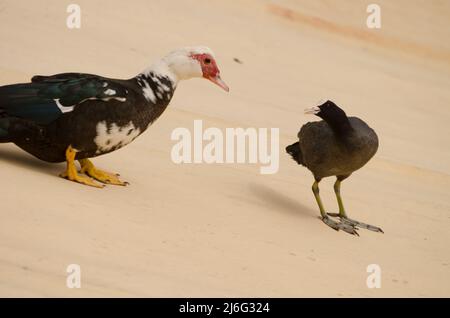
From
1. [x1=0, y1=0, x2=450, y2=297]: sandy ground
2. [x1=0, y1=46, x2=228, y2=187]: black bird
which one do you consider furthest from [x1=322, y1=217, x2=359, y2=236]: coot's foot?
[x1=0, y1=46, x2=228, y2=187]: black bird

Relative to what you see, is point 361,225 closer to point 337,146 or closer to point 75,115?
point 337,146

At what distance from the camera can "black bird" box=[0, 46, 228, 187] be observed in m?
5.62

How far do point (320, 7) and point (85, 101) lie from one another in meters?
14.0

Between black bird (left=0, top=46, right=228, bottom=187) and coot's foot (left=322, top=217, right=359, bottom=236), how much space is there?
1.74m

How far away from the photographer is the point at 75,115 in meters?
5.61

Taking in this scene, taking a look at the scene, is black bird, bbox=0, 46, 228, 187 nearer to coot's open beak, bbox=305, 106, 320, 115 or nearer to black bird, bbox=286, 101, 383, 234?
coot's open beak, bbox=305, 106, 320, 115

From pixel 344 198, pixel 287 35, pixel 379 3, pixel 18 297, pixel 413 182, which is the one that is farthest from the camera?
pixel 379 3

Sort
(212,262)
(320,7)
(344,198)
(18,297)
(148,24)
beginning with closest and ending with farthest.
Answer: (18,297), (212,262), (344,198), (148,24), (320,7)

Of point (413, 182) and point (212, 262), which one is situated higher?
point (413, 182)

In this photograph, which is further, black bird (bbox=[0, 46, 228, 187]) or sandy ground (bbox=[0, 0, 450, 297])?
black bird (bbox=[0, 46, 228, 187])

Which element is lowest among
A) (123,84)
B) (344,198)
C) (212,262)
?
(212,262)

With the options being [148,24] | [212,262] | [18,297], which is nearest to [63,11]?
[148,24]

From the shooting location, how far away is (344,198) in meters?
7.67
